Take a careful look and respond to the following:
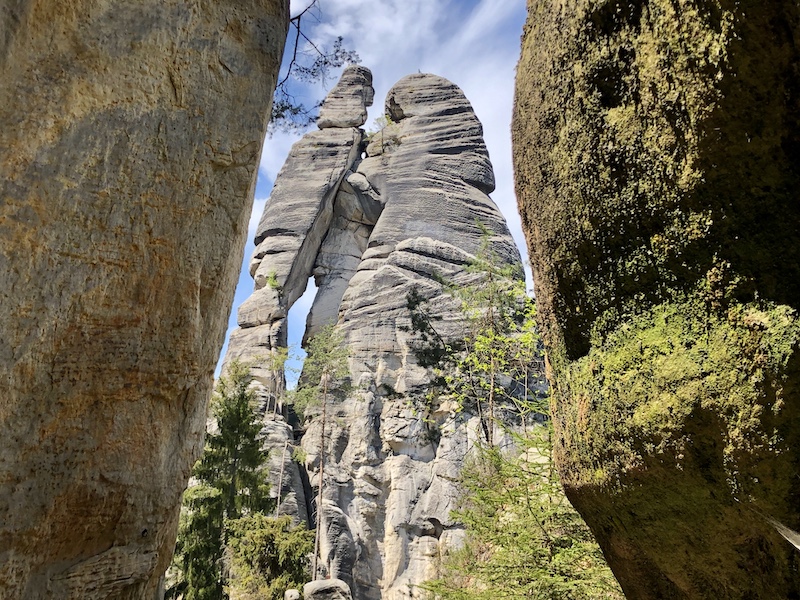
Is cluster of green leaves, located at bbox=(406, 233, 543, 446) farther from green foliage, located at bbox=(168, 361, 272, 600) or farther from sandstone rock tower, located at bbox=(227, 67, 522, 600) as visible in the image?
green foliage, located at bbox=(168, 361, 272, 600)

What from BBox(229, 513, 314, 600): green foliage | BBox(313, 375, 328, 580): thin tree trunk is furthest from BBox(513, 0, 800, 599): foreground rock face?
BBox(313, 375, 328, 580): thin tree trunk

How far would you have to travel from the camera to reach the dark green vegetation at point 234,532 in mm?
14578

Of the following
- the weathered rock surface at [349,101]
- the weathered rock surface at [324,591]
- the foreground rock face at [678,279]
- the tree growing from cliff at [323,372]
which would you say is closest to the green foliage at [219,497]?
the weathered rock surface at [324,591]

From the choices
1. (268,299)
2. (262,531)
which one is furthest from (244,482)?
(268,299)

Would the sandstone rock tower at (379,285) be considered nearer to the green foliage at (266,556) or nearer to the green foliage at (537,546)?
the green foliage at (266,556)

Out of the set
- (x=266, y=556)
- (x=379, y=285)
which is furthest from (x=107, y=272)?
(x=379, y=285)

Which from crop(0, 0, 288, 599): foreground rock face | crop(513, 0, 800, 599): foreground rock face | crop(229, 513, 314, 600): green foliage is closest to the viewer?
crop(513, 0, 800, 599): foreground rock face

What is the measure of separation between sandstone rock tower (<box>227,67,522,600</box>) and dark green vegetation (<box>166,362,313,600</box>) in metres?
5.81

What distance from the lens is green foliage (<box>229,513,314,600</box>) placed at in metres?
14.5

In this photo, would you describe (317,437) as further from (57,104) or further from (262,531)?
(57,104)

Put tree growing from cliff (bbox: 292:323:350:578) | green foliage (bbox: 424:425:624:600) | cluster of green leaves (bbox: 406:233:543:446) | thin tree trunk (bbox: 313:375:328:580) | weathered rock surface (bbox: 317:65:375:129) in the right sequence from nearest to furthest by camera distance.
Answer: green foliage (bbox: 424:425:624:600) → cluster of green leaves (bbox: 406:233:543:446) → thin tree trunk (bbox: 313:375:328:580) → tree growing from cliff (bbox: 292:323:350:578) → weathered rock surface (bbox: 317:65:375:129)

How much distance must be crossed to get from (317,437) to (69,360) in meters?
21.8

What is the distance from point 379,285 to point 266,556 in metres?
14.0

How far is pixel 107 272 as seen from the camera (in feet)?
13.0
